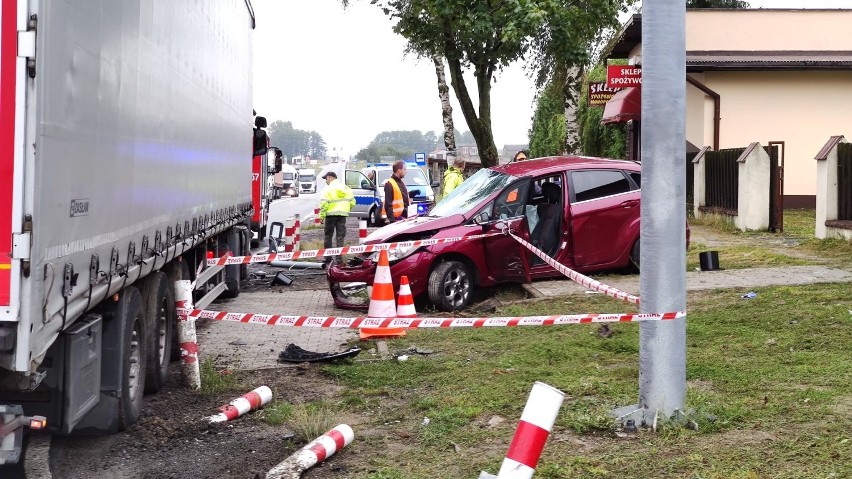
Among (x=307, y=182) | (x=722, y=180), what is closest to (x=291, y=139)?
(x=307, y=182)

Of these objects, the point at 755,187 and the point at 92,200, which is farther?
the point at 755,187

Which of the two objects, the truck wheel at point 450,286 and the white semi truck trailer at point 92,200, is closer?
the white semi truck trailer at point 92,200

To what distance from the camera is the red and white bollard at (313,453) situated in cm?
572

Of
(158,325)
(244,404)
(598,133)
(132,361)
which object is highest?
(598,133)

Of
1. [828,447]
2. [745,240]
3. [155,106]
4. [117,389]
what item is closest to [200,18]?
[155,106]

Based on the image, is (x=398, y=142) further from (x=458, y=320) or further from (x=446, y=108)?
(x=458, y=320)

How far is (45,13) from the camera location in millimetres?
4824

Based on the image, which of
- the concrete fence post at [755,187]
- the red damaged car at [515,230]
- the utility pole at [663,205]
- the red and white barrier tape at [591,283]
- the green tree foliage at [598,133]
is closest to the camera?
the utility pole at [663,205]

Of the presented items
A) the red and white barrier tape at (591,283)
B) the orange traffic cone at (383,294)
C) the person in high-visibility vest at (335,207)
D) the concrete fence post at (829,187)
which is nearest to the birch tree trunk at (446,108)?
the person in high-visibility vest at (335,207)

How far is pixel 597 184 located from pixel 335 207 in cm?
640

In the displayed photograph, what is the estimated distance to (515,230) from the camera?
1249 cm

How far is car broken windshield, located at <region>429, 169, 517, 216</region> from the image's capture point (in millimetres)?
12820

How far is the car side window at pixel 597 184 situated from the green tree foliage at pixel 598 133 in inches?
688

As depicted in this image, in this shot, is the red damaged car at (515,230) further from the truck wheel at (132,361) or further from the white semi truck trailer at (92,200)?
the truck wheel at (132,361)
